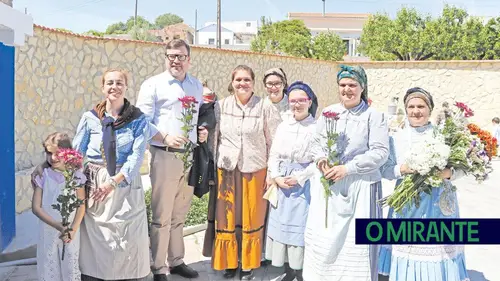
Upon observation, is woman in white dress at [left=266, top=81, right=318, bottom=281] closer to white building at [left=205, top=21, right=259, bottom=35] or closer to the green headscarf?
the green headscarf

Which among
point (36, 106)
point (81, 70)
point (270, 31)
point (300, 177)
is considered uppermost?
point (270, 31)

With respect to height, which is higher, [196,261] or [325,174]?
[325,174]

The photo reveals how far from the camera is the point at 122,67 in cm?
962

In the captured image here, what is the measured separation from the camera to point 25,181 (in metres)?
6.34

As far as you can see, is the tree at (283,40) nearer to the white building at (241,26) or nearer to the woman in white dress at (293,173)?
the woman in white dress at (293,173)

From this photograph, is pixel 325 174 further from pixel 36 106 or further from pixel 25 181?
pixel 36 106

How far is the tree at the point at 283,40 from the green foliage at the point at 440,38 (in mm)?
3947

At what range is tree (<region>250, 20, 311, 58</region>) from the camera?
27.6m

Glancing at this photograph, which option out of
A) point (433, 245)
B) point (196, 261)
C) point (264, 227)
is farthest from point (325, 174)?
point (196, 261)

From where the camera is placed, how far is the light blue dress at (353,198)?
136 inches

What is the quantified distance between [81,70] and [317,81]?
959 cm

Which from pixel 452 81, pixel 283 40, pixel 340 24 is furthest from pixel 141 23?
pixel 452 81

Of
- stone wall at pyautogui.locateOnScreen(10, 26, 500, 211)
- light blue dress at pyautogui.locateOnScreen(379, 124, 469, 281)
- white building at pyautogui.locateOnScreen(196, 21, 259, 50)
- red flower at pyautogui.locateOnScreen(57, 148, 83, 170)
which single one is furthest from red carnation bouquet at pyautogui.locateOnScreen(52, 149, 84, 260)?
white building at pyautogui.locateOnScreen(196, 21, 259, 50)

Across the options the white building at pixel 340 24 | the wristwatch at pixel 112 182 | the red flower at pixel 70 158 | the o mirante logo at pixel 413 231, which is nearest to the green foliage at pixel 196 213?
the wristwatch at pixel 112 182
